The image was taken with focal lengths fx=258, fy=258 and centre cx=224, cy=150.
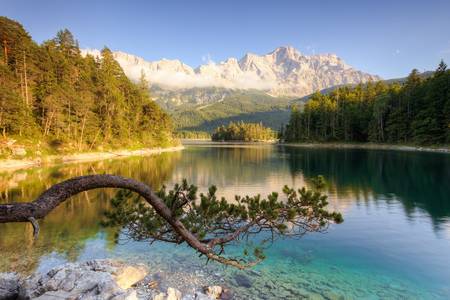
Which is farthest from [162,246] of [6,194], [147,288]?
[6,194]

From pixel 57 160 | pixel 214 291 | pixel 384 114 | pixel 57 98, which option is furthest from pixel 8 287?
pixel 384 114

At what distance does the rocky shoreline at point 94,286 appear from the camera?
7.92 metres

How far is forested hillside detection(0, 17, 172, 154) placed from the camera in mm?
43219

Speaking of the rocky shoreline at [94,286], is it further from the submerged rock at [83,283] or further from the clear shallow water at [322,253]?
the clear shallow water at [322,253]

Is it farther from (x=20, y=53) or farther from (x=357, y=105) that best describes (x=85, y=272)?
(x=357, y=105)

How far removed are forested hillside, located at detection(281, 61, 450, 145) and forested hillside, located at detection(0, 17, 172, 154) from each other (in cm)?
8514

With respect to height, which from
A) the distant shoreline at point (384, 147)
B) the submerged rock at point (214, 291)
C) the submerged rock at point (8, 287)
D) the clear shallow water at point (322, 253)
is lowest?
the clear shallow water at point (322, 253)

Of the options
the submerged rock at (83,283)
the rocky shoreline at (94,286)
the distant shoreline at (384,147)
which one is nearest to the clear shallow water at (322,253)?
the rocky shoreline at (94,286)

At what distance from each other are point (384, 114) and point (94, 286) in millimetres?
109701

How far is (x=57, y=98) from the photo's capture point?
167 ft

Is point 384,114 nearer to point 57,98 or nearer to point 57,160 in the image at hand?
point 57,98

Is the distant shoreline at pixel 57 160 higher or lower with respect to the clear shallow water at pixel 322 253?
higher

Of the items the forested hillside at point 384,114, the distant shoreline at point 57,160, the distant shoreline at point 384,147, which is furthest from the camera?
the forested hillside at point 384,114

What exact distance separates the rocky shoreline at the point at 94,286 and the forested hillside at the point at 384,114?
280ft
